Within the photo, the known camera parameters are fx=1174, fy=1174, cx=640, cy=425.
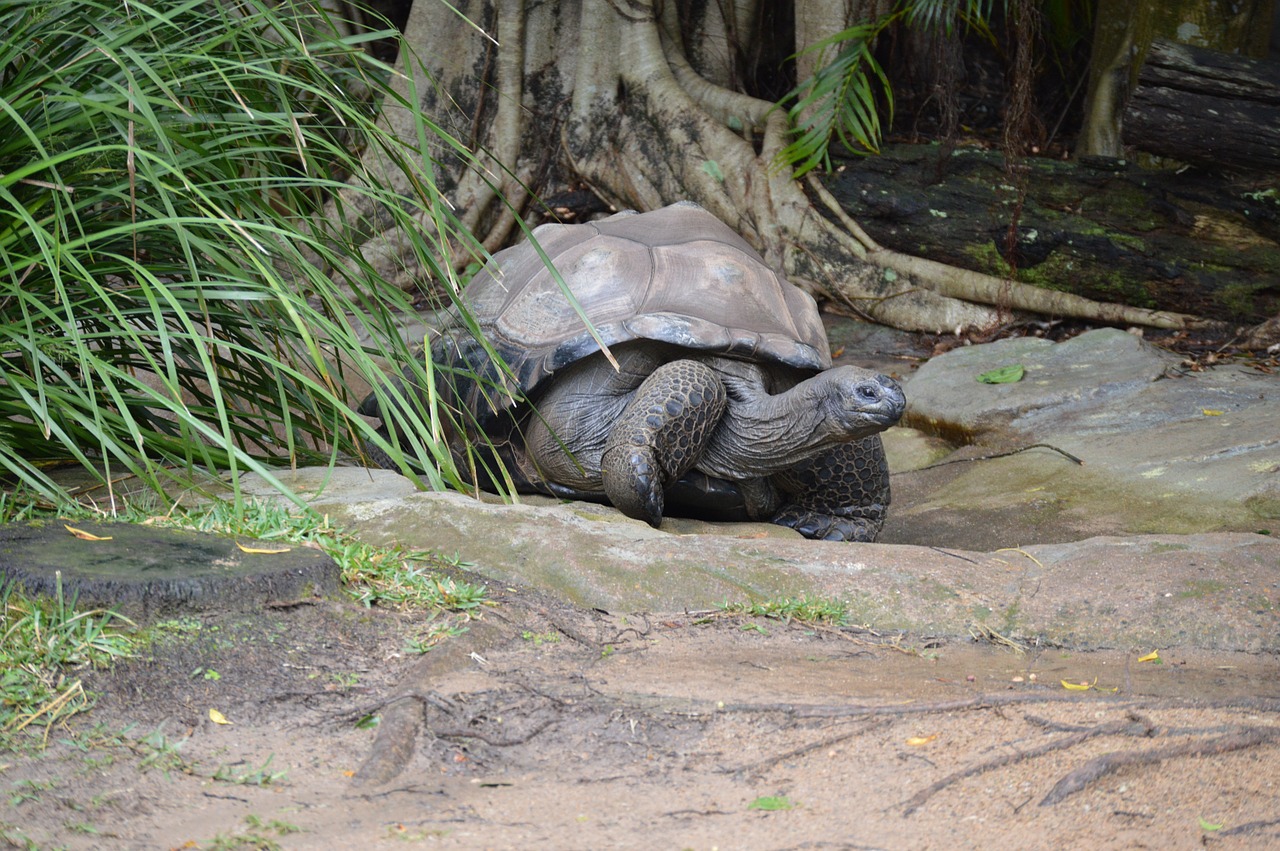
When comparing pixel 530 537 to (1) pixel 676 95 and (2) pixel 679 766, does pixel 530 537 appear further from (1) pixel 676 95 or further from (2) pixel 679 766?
(1) pixel 676 95

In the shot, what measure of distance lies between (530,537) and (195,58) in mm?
1220

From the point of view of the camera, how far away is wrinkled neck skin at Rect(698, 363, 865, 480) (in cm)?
364

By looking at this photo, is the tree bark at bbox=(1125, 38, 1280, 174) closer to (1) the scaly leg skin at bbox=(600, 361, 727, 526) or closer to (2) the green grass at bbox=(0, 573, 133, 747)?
(1) the scaly leg skin at bbox=(600, 361, 727, 526)

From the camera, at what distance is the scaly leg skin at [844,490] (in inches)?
161

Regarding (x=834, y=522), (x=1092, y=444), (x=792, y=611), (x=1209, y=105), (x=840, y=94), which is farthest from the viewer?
(x=840, y=94)

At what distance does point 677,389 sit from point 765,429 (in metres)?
0.39

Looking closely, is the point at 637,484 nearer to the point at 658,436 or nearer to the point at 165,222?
the point at 658,436

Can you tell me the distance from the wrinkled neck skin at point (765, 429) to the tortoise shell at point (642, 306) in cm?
13

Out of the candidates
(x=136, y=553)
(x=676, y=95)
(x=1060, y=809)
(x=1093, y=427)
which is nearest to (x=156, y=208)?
(x=136, y=553)

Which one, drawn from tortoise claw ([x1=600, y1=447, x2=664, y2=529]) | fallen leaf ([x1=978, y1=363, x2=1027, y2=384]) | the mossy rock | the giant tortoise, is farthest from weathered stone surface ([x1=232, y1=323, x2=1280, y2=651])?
fallen leaf ([x1=978, y1=363, x2=1027, y2=384])

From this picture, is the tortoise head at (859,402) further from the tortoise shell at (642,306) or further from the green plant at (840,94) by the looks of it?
the green plant at (840,94)

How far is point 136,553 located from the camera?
2.02 metres

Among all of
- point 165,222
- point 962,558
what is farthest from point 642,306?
point 165,222

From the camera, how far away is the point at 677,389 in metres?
3.58
